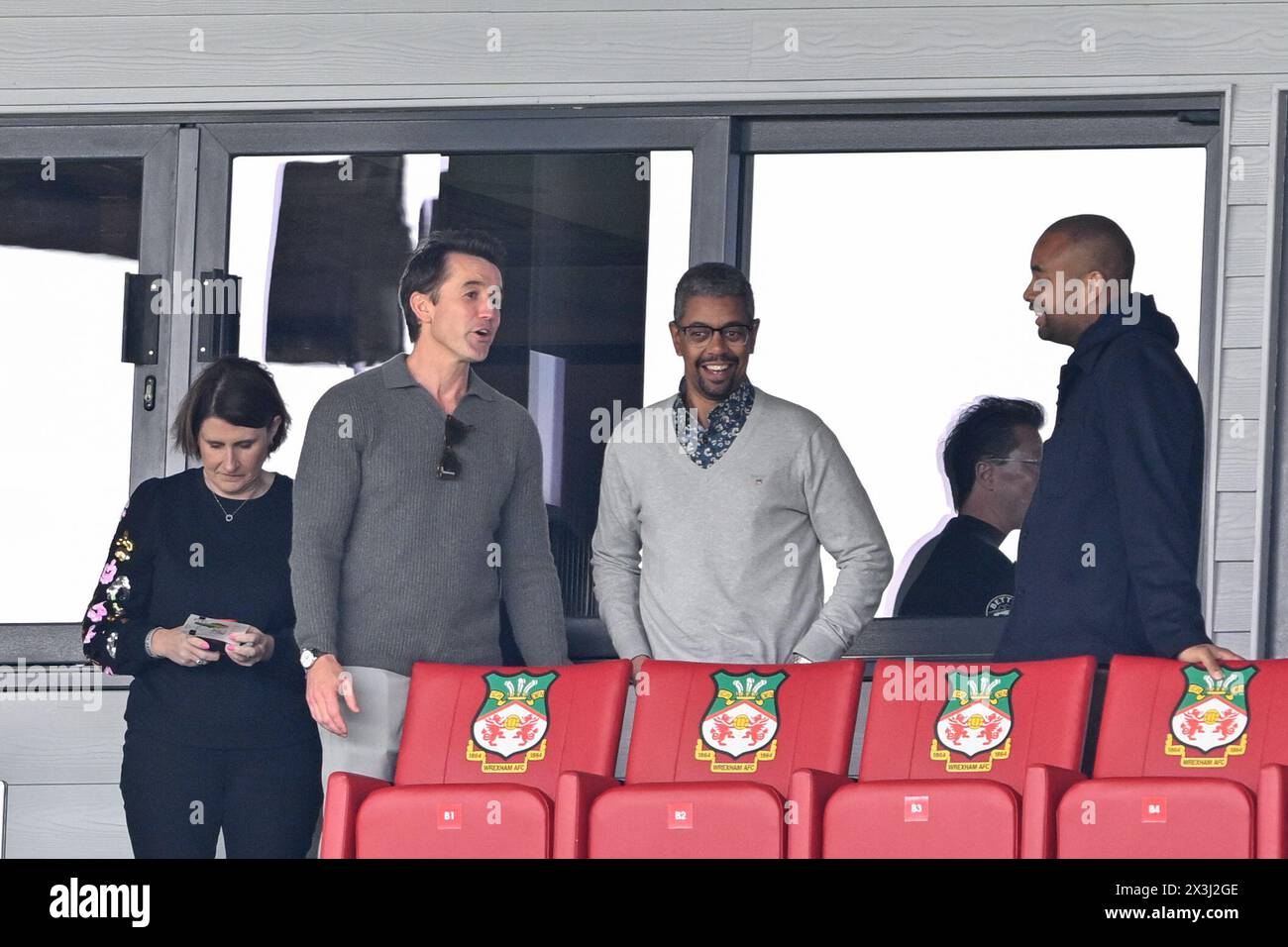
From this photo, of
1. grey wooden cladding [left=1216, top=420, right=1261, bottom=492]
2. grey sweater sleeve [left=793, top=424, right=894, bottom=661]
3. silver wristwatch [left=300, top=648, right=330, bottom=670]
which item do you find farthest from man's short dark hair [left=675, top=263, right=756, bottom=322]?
grey wooden cladding [left=1216, top=420, right=1261, bottom=492]

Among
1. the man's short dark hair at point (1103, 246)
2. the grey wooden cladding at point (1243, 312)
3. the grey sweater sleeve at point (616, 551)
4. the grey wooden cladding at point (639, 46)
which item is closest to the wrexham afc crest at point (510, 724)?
the grey sweater sleeve at point (616, 551)

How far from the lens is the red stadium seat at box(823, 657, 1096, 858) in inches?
126

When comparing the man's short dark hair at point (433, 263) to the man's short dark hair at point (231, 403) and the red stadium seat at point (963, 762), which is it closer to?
the man's short dark hair at point (231, 403)

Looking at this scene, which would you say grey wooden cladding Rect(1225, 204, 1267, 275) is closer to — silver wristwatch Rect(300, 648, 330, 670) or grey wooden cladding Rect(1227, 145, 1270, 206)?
grey wooden cladding Rect(1227, 145, 1270, 206)

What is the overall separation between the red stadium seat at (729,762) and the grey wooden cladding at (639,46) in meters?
1.54

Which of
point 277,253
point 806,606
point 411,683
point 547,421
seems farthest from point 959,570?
point 277,253

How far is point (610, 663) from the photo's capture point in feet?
12.2

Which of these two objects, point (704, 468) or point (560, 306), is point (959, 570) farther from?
point (560, 306)

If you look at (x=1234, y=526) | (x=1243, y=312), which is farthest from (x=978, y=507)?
(x=1243, y=312)

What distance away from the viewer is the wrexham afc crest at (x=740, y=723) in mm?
3600

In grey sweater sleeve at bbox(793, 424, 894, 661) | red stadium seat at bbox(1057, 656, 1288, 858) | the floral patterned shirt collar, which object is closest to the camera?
red stadium seat at bbox(1057, 656, 1288, 858)

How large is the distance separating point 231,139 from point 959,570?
2.04 meters
